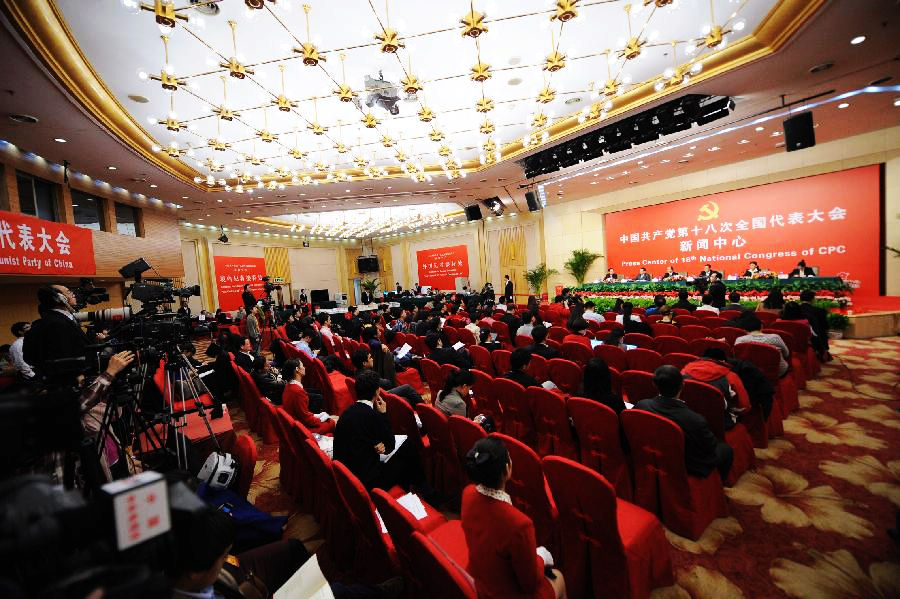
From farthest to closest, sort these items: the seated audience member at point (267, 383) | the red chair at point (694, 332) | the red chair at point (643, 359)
→ the red chair at point (694, 332)
the seated audience member at point (267, 383)
the red chair at point (643, 359)

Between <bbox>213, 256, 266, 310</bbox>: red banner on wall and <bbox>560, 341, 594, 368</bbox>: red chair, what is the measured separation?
14654 mm

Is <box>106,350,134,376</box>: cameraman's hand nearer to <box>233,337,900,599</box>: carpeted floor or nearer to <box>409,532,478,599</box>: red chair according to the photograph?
<box>233,337,900,599</box>: carpeted floor

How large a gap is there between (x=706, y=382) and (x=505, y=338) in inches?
169

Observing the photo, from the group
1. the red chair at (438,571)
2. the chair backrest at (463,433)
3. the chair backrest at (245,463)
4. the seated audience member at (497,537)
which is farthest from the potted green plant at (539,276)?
the red chair at (438,571)

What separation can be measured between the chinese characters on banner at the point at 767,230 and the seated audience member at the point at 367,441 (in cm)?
1267

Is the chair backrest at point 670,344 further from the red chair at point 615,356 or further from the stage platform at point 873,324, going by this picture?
the stage platform at point 873,324

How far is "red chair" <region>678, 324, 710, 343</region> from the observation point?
4992mm

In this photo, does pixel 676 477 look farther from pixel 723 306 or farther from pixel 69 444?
pixel 723 306

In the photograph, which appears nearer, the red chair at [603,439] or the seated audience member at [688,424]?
the seated audience member at [688,424]

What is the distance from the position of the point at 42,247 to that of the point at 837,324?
46.1ft

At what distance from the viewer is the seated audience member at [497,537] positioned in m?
1.41

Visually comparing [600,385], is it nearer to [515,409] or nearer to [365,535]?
[515,409]

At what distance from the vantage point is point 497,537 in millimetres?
1429

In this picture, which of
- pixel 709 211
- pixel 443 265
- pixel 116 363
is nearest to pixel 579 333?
pixel 116 363
